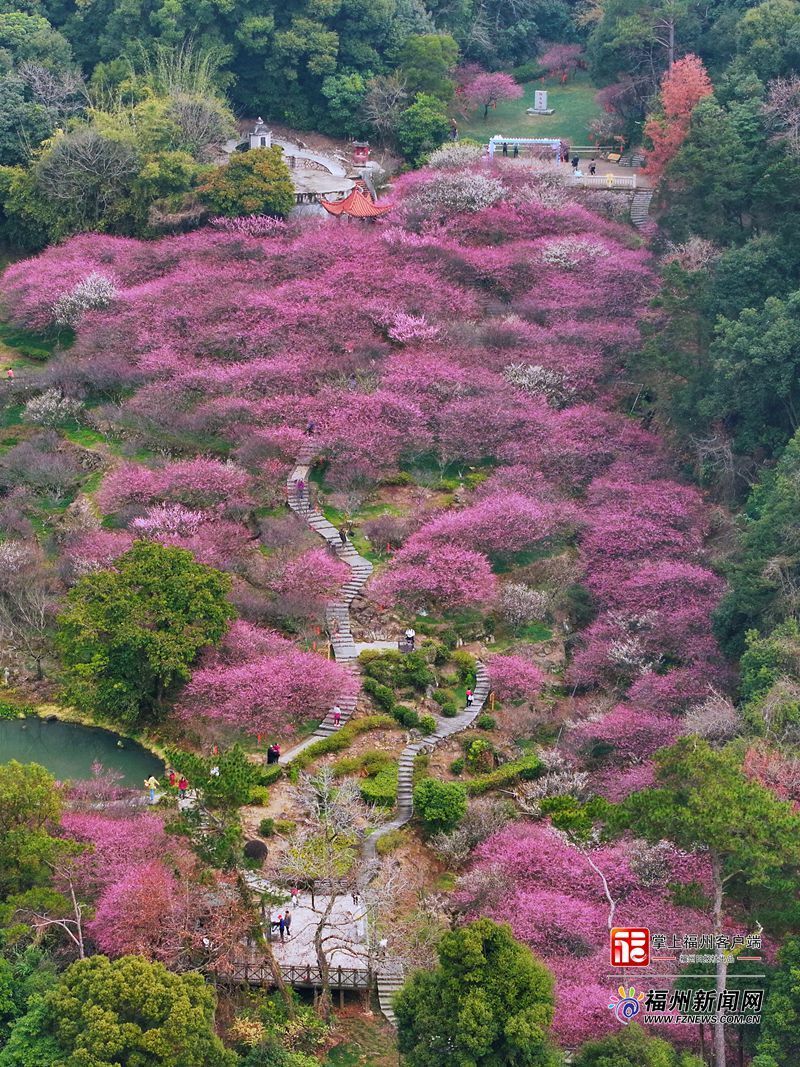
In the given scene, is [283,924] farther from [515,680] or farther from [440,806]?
[515,680]

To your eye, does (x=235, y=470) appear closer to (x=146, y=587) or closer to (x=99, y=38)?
(x=146, y=587)

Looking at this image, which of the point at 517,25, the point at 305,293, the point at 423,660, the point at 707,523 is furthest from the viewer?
the point at 517,25

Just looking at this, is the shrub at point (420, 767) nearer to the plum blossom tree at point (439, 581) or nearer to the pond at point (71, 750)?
the plum blossom tree at point (439, 581)

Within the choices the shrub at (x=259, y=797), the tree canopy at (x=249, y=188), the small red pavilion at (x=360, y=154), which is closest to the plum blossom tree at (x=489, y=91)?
the small red pavilion at (x=360, y=154)

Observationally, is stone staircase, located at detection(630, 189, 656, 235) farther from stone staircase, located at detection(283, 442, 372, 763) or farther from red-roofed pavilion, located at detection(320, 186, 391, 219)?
stone staircase, located at detection(283, 442, 372, 763)

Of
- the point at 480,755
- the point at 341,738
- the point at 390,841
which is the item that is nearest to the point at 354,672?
the point at 341,738

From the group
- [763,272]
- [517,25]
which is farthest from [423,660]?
[517,25]

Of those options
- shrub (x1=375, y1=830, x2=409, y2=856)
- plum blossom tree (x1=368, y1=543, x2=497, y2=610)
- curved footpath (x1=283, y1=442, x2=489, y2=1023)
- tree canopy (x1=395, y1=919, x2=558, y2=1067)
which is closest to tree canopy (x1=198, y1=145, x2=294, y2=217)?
curved footpath (x1=283, y1=442, x2=489, y2=1023)
